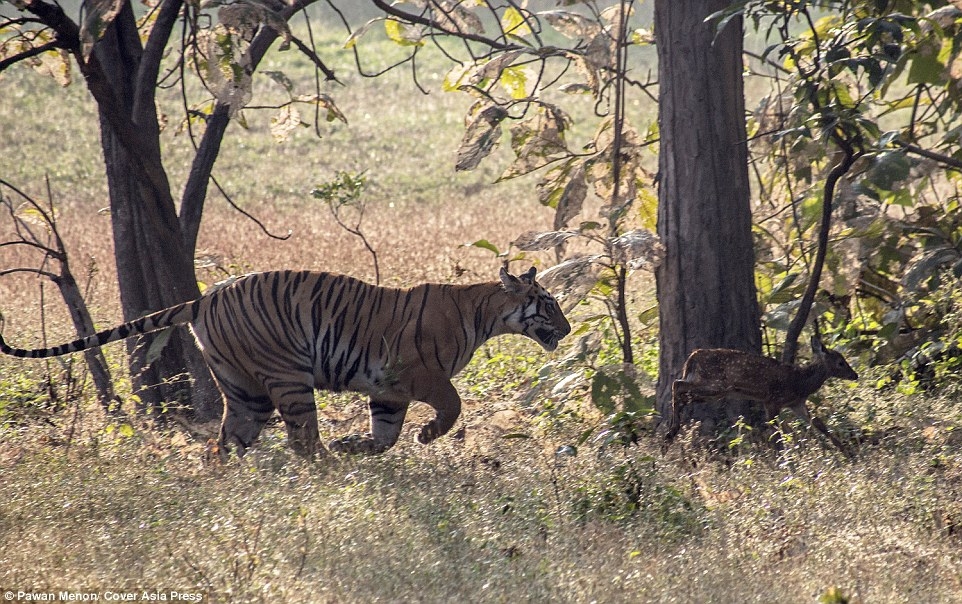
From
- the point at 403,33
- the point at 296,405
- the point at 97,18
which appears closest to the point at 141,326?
the point at 296,405

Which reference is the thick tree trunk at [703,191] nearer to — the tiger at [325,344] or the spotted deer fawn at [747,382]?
the spotted deer fawn at [747,382]

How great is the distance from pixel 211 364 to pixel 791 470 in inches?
134

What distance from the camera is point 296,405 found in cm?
635

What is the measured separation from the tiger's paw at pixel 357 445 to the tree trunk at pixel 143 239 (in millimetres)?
1201

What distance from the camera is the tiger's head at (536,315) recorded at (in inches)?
277

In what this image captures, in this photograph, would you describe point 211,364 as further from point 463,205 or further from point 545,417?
point 463,205

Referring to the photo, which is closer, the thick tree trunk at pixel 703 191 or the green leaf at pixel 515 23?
the thick tree trunk at pixel 703 191

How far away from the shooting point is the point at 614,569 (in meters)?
4.20

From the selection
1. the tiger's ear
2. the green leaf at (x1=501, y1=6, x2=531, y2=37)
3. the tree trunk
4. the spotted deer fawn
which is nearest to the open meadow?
the spotted deer fawn

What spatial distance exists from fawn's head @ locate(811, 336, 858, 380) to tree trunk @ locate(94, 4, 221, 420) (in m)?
3.95

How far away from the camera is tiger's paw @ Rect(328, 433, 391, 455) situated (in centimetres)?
629

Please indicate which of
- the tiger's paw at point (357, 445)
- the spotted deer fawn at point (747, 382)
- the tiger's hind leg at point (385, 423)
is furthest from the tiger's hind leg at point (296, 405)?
the spotted deer fawn at point (747, 382)

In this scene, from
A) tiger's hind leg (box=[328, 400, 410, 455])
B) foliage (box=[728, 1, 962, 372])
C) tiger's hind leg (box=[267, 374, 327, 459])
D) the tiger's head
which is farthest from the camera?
the tiger's head

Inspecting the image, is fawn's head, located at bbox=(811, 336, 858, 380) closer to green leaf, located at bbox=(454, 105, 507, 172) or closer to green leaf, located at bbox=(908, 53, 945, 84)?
green leaf, located at bbox=(908, 53, 945, 84)
